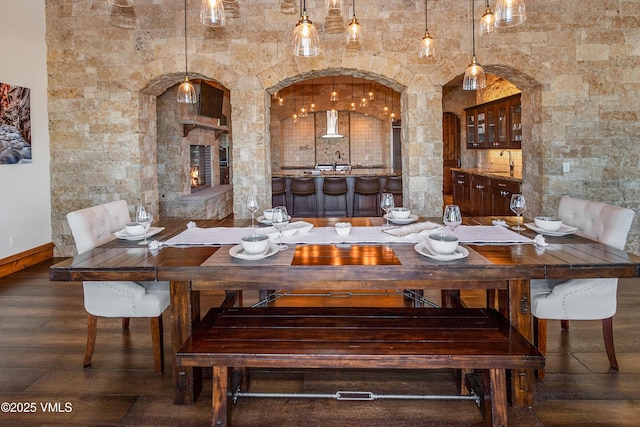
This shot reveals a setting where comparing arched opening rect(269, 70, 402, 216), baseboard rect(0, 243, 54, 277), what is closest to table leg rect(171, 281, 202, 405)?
baseboard rect(0, 243, 54, 277)

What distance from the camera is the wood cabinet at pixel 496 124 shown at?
7.99 m

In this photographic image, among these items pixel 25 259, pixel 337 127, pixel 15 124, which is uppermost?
pixel 337 127

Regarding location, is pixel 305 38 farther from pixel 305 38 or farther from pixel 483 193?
pixel 483 193

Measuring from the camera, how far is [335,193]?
334 inches

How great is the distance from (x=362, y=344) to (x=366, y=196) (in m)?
6.45

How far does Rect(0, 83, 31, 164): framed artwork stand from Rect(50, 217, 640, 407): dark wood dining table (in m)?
3.52

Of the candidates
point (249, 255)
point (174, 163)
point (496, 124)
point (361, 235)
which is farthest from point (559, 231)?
point (174, 163)

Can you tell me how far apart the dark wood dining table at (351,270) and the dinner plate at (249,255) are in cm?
4

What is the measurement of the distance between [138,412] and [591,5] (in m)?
6.36

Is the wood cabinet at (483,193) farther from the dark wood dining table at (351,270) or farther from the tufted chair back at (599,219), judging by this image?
the dark wood dining table at (351,270)

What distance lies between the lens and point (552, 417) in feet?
8.09

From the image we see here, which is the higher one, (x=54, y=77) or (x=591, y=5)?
(x=591, y=5)

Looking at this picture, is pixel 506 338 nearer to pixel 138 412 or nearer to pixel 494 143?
pixel 138 412

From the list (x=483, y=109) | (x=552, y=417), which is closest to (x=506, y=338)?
(x=552, y=417)
